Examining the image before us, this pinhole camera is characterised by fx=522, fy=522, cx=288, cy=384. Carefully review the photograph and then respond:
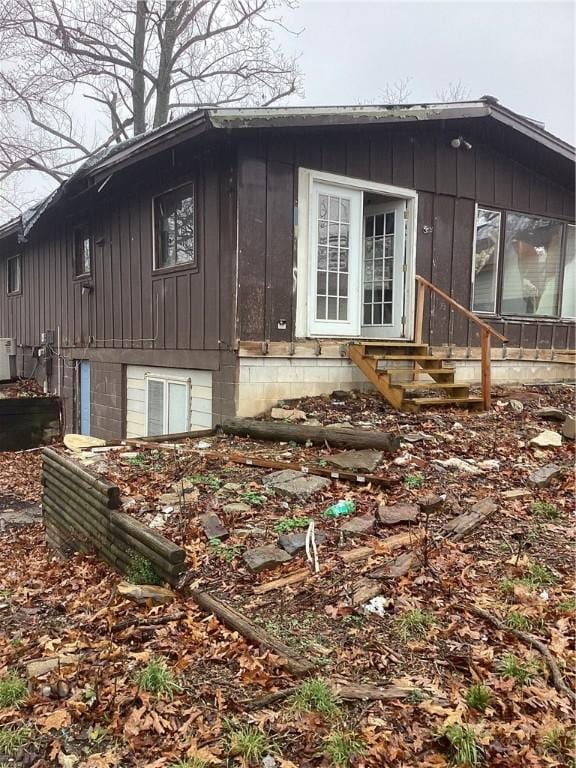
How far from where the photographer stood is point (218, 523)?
3.40m

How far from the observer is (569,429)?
5566 mm

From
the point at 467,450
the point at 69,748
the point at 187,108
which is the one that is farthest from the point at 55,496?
the point at 187,108

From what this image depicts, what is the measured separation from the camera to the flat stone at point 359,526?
3.29m

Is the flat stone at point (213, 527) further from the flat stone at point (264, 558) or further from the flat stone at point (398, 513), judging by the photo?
the flat stone at point (398, 513)

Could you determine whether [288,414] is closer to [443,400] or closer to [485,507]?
[443,400]

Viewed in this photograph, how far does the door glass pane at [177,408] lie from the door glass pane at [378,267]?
296 centimetres

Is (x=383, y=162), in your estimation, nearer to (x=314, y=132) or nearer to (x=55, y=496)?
(x=314, y=132)

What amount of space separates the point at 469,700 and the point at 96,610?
1.99m

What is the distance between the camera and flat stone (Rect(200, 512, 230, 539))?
3264mm

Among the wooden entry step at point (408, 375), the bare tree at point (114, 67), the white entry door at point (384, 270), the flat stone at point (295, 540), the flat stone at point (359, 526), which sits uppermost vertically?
the bare tree at point (114, 67)

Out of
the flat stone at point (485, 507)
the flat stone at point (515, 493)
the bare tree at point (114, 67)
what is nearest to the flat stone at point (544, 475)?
the flat stone at point (515, 493)

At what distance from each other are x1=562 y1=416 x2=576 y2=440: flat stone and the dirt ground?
137 cm

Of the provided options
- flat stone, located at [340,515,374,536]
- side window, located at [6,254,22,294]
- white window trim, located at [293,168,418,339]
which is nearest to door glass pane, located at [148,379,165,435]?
white window trim, located at [293,168,418,339]

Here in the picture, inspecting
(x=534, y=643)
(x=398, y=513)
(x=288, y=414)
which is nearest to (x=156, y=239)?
(x=288, y=414)
